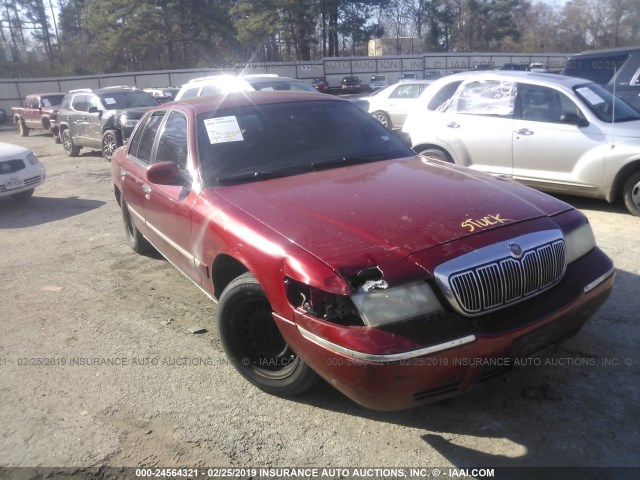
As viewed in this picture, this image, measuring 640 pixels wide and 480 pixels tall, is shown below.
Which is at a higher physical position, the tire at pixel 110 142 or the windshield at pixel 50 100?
the windshield at pixel 50 100

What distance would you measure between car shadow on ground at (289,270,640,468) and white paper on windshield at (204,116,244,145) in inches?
71.9

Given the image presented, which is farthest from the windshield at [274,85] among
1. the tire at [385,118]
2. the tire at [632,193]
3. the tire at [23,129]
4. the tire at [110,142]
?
the tire at [23,129]

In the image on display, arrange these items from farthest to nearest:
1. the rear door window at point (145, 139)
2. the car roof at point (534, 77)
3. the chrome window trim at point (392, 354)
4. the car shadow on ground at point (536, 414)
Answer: the car roof at point (534, 77), the rear door window at point (145, 139), the car shadow on ground at point (536, 414), the chrome window trim at point (392, 354)

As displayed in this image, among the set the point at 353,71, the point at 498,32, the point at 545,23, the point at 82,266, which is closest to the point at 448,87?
the point at 82,266

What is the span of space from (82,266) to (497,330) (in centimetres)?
470

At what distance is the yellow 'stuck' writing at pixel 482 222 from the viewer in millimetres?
2758

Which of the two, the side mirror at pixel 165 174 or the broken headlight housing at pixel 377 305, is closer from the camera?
the broken headlight housing at pixel 377 305

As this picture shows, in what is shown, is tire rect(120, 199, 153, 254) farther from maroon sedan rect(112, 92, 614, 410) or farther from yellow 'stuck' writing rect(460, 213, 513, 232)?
yellow 'stuck' writing rect(460, 213, 513, 232)

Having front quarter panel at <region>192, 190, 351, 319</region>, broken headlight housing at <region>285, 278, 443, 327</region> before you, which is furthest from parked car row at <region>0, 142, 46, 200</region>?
broken headlight housing at <region>285, 278, 443, 327</region>

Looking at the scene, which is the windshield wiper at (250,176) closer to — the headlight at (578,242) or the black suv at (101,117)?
the headlight at (578,242)

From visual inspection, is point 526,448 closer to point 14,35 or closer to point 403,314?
point 403,314

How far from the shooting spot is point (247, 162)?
375cm

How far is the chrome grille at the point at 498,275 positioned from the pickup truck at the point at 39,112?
20.0 metres

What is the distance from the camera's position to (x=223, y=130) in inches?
153
